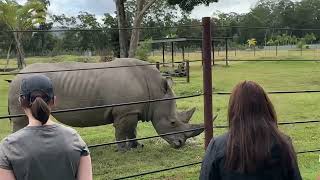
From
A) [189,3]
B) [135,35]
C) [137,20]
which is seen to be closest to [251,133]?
[135,35]

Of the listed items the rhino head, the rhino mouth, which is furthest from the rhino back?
the rhino mouth

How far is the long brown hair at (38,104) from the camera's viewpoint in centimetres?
259

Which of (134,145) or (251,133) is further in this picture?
(134,145)

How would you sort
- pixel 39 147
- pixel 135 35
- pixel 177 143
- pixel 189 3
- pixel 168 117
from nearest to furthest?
pixel 39 147, pixel 177 143, pixel 168 117, pixel 135 35, pixel 189 3

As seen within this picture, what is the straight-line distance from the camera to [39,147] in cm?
259

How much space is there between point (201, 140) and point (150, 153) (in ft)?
3.77

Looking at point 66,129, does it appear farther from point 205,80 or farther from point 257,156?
point 205,80

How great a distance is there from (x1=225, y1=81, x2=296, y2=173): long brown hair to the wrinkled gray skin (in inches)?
213

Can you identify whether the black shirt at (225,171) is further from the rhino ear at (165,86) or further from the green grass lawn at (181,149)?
the rhino ear at (165,86)

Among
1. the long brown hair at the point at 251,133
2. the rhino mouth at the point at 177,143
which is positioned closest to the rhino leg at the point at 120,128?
the rhino mouth at the point at 177,143

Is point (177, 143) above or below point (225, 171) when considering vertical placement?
below

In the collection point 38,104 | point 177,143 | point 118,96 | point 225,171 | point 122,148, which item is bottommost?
Result: point 122,148

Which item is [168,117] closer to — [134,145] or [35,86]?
[134,145]

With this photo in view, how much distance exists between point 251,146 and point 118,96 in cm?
578
